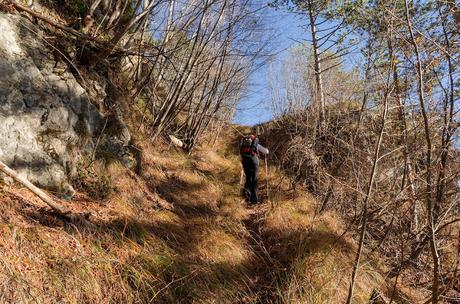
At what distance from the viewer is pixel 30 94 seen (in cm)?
395

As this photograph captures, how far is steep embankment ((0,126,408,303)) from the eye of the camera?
2760 mm

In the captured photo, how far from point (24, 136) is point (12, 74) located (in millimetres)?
697

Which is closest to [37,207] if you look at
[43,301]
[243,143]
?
[43,301]

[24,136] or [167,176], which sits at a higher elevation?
[24,136]

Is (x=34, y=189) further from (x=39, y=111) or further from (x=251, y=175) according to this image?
(x=251, y=175)

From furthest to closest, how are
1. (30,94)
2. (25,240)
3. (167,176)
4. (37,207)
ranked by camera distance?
(167,176)
(30,94)
(37,207)
(25,240)

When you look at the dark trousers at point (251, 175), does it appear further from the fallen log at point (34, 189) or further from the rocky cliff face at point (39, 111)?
the fallen log at point (34, 189)

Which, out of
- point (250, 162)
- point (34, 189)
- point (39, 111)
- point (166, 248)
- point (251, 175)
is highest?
point (39, 111)

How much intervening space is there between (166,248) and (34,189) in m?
1.46

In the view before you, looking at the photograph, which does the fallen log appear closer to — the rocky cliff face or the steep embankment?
the steep embankment

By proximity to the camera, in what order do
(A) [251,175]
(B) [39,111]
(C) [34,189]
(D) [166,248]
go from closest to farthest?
(C) [34,189]
(D) [166,248]
(B) [39,111]
(A) [251,175]

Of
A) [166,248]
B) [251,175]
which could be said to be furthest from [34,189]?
[251,175]

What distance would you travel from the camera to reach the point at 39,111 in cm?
401

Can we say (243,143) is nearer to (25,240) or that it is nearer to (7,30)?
(7,30)
